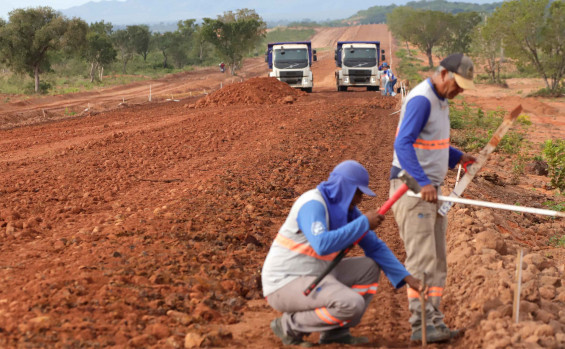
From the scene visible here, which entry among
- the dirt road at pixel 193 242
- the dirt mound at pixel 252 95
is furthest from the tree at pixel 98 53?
the dirt road at pixel 193 242

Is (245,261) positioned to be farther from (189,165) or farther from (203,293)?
(189,165)

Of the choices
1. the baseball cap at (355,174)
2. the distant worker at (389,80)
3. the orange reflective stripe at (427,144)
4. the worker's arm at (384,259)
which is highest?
the distant worker at (389,80)

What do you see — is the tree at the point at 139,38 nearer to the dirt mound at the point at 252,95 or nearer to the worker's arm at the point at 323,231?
the dirt mound at the point at 252,95

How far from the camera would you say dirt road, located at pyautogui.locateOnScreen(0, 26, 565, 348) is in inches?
182

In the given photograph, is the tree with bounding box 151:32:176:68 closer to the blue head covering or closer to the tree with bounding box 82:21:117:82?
the tree with bounding box 82:21:117:82

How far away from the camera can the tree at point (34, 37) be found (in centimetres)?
3256

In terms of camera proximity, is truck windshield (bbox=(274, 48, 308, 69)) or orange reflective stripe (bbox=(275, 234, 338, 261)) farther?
truck windshield (bbox=(274, 48, 308, 69))

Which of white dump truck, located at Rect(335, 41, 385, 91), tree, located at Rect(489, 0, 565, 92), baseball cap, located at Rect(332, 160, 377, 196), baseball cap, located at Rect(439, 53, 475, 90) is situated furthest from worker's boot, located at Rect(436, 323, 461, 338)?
tree, located at Rect(489, 0, 565, 92)

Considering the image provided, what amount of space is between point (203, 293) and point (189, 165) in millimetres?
6342

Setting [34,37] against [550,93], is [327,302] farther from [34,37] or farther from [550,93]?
[34,37]

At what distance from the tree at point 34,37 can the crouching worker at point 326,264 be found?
102 feet

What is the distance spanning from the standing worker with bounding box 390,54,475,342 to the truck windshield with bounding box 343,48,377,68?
2586cm

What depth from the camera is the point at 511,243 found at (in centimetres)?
714

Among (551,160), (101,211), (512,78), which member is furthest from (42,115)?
(512,78)
